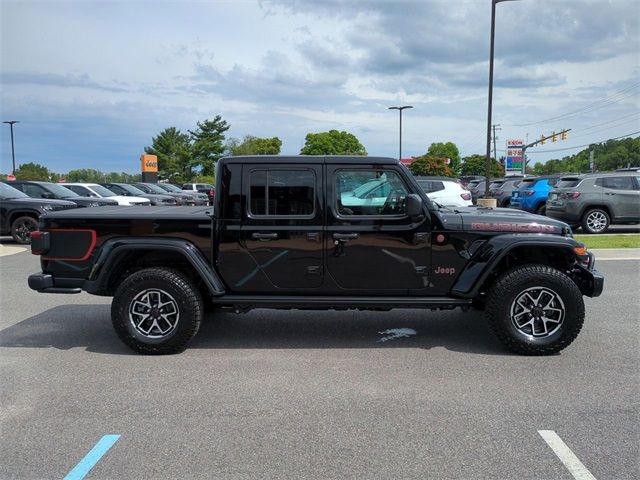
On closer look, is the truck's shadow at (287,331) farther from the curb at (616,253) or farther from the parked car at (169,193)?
the parked car at (169,193)

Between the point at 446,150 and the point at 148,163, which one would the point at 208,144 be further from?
the point at 446,150

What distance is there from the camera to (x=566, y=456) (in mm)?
3217

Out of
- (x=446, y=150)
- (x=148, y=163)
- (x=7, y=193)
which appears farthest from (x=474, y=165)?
(x=7, y=193)

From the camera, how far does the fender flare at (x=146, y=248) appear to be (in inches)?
196

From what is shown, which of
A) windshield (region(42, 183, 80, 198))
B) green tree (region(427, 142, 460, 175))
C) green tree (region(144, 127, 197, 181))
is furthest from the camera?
green tree (region(427, 142, 460, 175))

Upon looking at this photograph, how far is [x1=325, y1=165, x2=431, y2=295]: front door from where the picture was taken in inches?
198

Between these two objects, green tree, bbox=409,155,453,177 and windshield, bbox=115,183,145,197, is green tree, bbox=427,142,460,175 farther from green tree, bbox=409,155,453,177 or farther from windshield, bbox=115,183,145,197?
windshield, bbox=115,183,145,197

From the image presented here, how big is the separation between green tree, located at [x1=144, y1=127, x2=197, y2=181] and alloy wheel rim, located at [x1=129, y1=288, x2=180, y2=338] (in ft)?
222

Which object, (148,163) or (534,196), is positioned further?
(148,163)

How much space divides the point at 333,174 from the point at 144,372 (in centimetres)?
242

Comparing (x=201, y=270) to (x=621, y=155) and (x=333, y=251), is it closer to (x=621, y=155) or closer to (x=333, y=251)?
(x=333, y=251)

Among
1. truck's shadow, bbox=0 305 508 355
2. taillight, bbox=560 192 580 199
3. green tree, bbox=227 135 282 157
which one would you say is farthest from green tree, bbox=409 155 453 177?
truck's shadow, bbox=0 305 508 355

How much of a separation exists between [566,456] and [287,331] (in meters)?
3.27

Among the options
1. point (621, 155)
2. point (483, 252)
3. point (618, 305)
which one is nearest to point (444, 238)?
point (483, 252)
